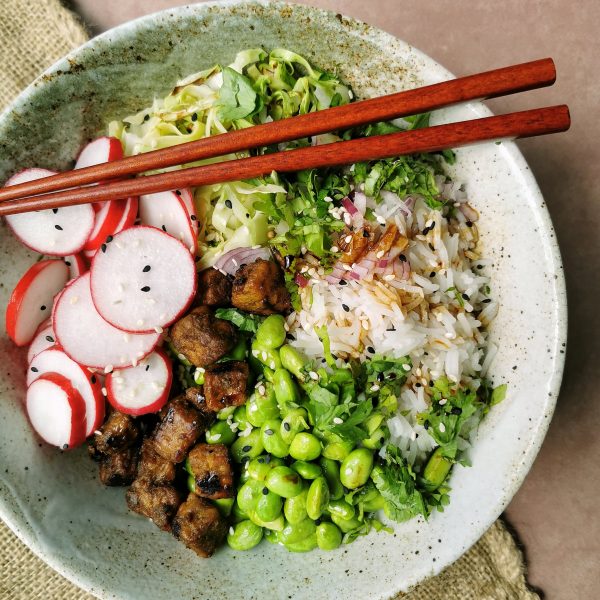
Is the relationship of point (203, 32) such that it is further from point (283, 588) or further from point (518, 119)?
point (283, 588)

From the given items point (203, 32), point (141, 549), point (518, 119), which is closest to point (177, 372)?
point (141, 549)

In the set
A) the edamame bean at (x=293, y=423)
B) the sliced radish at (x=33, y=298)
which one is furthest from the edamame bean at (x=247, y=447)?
the sliced radish at (x=33, y=298)

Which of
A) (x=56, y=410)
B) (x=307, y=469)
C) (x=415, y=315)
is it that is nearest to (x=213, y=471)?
(x=307, y=469)

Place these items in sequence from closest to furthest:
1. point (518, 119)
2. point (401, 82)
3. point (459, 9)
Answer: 1. point (518, 119)
2. point (401, 82)
3. point (459, 9)

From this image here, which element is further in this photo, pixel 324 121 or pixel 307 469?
pixel 307 469

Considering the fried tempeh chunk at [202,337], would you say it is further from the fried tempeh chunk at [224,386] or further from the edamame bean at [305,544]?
the edamame bean at [305,544]

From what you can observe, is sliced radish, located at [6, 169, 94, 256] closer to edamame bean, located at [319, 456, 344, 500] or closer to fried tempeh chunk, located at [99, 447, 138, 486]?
fried tempeh chunk, located at [99, 447, 138, 486]

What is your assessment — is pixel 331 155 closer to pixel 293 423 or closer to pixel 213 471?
pixel 293 423
